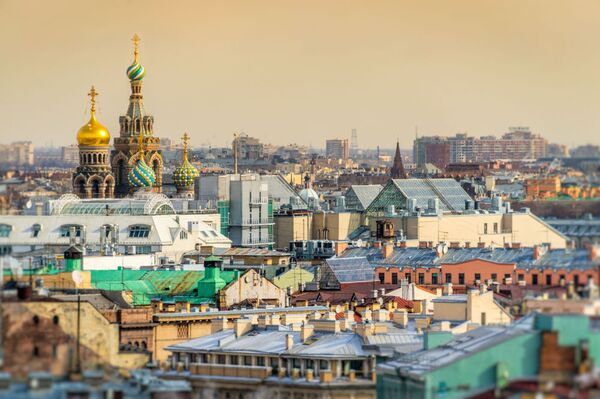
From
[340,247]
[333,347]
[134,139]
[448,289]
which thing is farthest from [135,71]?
[333,347]

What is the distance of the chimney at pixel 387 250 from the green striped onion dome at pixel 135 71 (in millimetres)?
50606

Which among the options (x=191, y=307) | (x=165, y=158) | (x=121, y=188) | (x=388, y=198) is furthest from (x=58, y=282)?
(x=165, y=158)

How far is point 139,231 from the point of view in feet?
337

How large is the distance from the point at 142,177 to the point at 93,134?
339cm

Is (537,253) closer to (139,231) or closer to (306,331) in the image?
(306,331)

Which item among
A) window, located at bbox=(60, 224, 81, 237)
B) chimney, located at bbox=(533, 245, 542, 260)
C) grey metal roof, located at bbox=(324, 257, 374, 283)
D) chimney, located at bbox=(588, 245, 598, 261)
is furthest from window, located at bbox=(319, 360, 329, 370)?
window, located at bbox=(60, 224, 81, 237)

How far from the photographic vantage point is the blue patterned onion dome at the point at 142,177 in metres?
132

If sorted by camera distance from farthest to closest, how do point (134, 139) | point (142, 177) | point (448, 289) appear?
point (134, 139), point (142, 177), point (448, 289)

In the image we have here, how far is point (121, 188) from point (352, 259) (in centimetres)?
5173

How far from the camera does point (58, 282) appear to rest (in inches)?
2601

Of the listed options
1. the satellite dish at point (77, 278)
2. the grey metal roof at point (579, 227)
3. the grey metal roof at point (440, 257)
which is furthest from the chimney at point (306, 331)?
the satellite dish at point (77, 278)

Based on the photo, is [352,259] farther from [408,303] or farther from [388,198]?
[388,198]

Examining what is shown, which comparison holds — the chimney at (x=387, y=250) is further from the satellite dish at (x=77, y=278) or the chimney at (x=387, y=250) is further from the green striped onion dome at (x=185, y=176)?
the green striped onion dome at (x=185, y=176)

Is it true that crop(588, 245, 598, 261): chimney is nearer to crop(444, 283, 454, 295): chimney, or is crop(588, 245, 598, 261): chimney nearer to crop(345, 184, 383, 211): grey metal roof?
crop(444, 283, 454, 295): chimney
